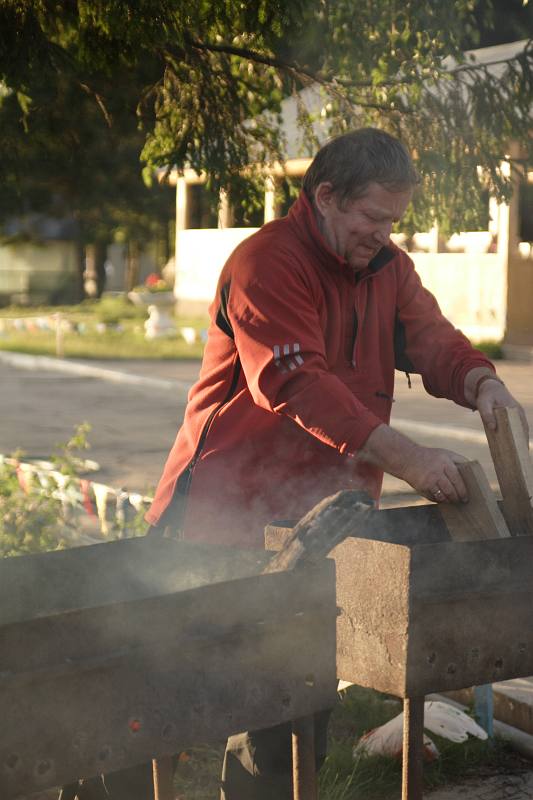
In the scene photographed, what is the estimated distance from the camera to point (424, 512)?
3291 millimetres

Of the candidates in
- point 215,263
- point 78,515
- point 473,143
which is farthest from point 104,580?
point 215,263

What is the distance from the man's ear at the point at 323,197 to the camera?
124 inches

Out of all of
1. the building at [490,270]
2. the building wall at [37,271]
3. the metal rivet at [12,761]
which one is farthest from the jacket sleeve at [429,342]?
the building wall at [37,271]

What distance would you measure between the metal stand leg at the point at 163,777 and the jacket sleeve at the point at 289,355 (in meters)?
0.79

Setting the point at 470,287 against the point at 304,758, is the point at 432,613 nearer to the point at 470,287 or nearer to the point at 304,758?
the point at 304,758

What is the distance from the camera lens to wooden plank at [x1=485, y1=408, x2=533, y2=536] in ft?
10.1

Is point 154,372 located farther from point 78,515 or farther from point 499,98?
point 499,98

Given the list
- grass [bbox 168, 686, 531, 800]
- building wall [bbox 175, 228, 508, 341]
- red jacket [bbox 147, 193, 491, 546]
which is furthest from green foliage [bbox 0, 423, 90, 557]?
building wall [bbox 175, 228, 508, 341]

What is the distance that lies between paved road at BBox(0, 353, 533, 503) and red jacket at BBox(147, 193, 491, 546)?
6097mm

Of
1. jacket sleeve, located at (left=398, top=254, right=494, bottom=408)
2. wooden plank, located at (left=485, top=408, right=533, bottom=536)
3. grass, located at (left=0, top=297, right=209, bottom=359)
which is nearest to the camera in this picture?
wooden plank, located at (left=485, top=408, right=533, bottom=536)

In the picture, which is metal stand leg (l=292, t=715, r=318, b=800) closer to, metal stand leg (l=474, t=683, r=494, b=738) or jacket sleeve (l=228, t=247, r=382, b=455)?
jacket sleeve (l=228, t=247, r=382, b=455)

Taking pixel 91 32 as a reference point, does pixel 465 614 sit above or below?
below

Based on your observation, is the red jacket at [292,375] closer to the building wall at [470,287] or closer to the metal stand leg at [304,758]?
the metal stand leg at [304,758]

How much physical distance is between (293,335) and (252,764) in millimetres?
1048
